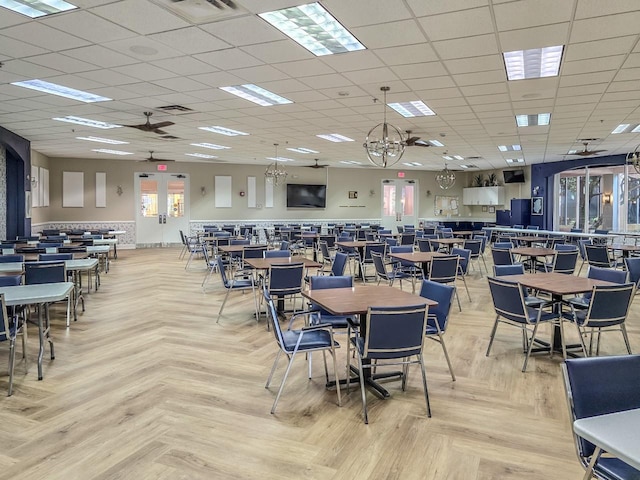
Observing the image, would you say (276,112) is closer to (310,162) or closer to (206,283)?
(206,283)

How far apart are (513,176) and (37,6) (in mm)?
17365

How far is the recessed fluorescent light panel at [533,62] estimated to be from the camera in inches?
190

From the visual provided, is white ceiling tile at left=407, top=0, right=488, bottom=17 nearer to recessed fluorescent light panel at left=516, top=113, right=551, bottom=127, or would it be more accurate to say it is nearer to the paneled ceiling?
the paneled ceiling

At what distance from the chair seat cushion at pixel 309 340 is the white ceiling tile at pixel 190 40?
294 cm

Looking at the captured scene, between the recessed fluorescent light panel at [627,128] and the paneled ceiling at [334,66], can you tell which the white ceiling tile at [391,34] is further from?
the recessed fluorescent light panel at [627,128]

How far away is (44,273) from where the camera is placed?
5215mm

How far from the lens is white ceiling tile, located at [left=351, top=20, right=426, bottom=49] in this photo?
161 inches

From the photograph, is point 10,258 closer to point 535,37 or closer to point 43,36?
point 43,36

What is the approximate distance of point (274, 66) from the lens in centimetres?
529

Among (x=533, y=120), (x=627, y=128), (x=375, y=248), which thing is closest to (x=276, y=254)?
(x=375, y=248)

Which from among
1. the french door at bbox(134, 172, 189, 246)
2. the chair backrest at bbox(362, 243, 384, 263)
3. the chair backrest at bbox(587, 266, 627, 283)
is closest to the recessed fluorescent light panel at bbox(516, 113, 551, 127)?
the chair backrest at bbox(362, 243, 384, 263)

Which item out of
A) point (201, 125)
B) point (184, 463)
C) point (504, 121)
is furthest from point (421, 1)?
point (201, 125)

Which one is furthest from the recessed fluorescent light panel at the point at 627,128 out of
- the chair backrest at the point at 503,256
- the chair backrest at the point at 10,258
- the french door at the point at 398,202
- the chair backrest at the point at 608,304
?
the french door at the point at 398,202

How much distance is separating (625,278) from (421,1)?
12.4 feet
